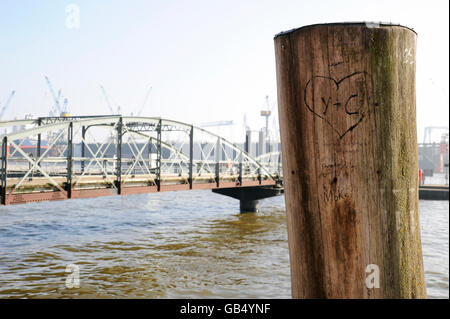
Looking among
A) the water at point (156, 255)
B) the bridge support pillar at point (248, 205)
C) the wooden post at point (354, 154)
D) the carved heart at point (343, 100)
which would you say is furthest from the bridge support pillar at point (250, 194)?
the carved heart at point (343, 100)

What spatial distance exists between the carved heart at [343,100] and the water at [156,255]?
13462 mm

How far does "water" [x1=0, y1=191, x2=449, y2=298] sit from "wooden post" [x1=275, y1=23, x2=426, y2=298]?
43.2 feet

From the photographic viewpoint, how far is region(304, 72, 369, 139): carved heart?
160 centimetres

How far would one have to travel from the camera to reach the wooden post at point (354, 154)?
5.25 ft

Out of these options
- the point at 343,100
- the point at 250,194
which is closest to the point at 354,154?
the point at 343,100

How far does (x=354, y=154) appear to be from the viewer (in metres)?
1.60

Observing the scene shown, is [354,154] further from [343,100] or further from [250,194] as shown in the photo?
[250,194]

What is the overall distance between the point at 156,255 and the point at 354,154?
2004 centimetres

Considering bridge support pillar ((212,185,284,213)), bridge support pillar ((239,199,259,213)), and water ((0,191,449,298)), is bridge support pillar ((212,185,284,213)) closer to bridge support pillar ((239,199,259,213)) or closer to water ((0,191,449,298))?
bridge support pillar ((239,199,259,213))

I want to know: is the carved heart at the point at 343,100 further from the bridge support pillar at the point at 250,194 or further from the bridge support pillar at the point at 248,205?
the bridge support pillar at the point at 248,205

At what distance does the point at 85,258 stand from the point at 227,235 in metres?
10.1

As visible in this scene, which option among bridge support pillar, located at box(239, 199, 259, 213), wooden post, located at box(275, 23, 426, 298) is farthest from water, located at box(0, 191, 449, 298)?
wooden post, located at box(275, 23, 426, 298)

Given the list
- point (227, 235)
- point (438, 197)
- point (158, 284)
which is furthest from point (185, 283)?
point (438, 197)
